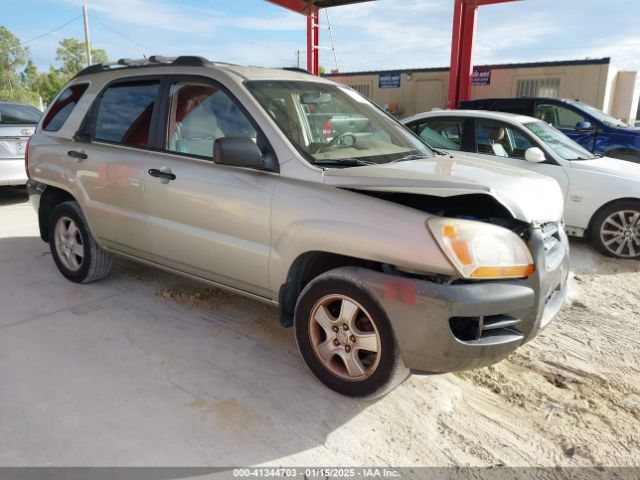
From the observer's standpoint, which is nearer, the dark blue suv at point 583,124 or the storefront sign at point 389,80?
the dark blue suv at point 583,124

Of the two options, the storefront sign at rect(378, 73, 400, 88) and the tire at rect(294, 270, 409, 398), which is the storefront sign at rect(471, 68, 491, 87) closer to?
the storefront sign at rect(378, 73, 400, 88)

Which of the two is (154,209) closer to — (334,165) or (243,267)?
(243,267)

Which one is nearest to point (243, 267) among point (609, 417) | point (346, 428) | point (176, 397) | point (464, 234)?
point (176, 397)

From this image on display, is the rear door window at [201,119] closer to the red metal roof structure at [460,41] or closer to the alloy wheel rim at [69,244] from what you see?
the alloy wheel rim at [69,244]

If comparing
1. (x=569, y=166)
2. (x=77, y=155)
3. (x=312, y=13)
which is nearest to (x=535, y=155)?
(x=569, y=166)

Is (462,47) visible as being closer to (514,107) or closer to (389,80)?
(389,80)

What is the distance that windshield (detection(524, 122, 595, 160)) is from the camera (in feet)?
19.7

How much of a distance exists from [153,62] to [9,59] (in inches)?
2156

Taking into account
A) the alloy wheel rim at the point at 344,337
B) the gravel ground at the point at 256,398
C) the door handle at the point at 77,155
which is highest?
the door handle at the point at 77,155

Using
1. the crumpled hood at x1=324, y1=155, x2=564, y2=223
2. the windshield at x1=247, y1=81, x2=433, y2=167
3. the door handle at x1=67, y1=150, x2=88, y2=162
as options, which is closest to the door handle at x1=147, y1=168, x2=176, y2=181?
the windshield at x1=247, y1=81, x2=433, y2=167

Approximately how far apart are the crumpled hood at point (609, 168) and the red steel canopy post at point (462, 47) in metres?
7.64

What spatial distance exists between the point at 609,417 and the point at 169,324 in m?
2.93

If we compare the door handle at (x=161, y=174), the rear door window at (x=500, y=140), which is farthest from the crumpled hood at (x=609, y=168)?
the door handle at (x=161, y=174)

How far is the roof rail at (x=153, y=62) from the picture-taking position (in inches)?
140
